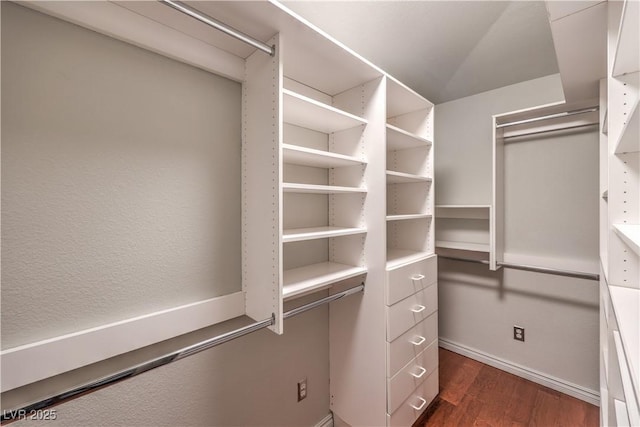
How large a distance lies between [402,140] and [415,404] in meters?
1.72

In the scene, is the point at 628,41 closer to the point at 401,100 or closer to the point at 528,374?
the point at 401,100

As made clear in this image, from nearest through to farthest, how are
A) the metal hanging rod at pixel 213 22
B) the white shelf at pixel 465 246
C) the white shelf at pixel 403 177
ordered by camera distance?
the metal hanging rod at pixel 213 22 → the white shelf at pixel 403 177 → the white shelf at pixel 465 246

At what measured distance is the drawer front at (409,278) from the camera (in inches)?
59.2

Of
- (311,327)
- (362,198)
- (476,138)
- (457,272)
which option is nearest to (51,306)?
(311,327)

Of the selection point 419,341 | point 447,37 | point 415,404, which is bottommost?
point 415,404

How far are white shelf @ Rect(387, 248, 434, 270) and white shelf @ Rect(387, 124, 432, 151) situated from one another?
2.58 feet

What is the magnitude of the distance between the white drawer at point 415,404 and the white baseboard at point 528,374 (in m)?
0.80

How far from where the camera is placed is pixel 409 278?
163cm

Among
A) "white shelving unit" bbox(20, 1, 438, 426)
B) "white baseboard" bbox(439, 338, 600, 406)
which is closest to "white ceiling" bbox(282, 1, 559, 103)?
"white shelving unit" bbox(20, 1, 438, 426)

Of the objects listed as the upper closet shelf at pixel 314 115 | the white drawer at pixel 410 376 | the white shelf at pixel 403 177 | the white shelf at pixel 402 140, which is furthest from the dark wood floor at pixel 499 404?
the upper closet shelf at pixel 314 115

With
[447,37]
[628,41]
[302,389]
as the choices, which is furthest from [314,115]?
[302,389]

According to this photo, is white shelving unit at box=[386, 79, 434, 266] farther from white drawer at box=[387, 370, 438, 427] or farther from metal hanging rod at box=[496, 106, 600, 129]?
white drawer at box=[387, 370, 438, 427]

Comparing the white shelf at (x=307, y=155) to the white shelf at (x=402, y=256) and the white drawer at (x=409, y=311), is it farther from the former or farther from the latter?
the white drawer at (x=409, y=311)

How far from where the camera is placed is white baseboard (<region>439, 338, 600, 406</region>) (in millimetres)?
1965
